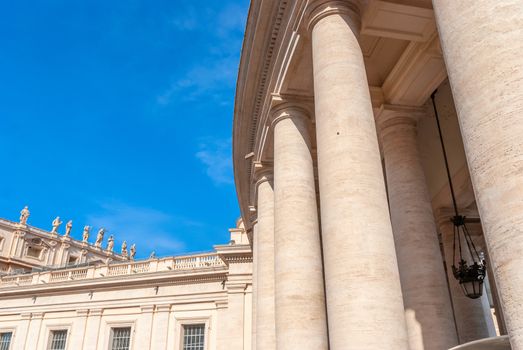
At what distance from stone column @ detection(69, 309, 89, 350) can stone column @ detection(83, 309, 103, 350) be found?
1.34 feet

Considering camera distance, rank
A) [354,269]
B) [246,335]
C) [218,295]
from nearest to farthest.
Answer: [354,269], [246,335], [218,295]

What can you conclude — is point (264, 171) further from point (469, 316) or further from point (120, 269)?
point (120, 269)

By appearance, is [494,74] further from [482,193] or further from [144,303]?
[144,303]

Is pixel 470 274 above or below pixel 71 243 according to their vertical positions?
below

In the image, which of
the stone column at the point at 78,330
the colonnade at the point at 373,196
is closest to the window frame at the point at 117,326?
the stone column at the point at 78,330

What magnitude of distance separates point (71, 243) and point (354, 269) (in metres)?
85.3

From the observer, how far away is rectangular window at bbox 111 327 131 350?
43.8 metres

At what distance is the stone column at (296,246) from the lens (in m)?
12.7

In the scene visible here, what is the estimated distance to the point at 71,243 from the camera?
86125 mm

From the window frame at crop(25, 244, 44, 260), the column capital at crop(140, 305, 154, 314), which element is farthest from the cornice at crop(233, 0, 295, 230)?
the window frame at crop(25, 244, 44, 260)

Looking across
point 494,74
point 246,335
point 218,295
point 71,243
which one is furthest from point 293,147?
point 71,243

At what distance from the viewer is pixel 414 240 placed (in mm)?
14820

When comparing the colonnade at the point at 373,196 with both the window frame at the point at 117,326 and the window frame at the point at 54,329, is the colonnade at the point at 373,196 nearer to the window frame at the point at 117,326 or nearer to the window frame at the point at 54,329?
the window frame at the point at 117,326

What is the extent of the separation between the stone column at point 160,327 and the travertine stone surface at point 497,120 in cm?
3998
